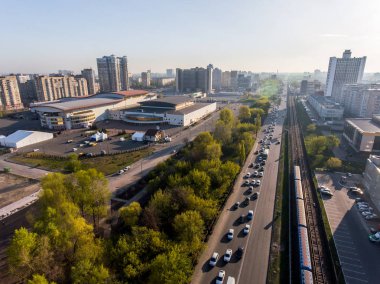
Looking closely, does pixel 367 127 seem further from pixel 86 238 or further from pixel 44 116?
pixel 44 116

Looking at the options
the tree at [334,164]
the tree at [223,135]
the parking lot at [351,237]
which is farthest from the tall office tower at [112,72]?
the parking lot at [351,237]

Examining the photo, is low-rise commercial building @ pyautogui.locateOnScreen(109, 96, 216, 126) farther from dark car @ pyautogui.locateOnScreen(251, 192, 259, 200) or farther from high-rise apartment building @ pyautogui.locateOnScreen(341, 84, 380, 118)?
high-rise apartment building @ pyautogui.locateOnScreen(341, 84, 380, 118)

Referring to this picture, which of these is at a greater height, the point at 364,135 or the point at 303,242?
the point at 364,135

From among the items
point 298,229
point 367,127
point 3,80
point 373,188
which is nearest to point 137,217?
point 298,229

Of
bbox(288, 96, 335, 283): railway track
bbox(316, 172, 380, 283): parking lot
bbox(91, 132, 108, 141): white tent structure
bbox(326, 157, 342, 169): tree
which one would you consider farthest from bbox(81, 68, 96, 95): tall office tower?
bbox(316, 172, 380, 283): parking lot

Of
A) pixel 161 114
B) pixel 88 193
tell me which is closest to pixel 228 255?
pixel 88 193

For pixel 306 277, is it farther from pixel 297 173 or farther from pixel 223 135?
pixel 223 135
